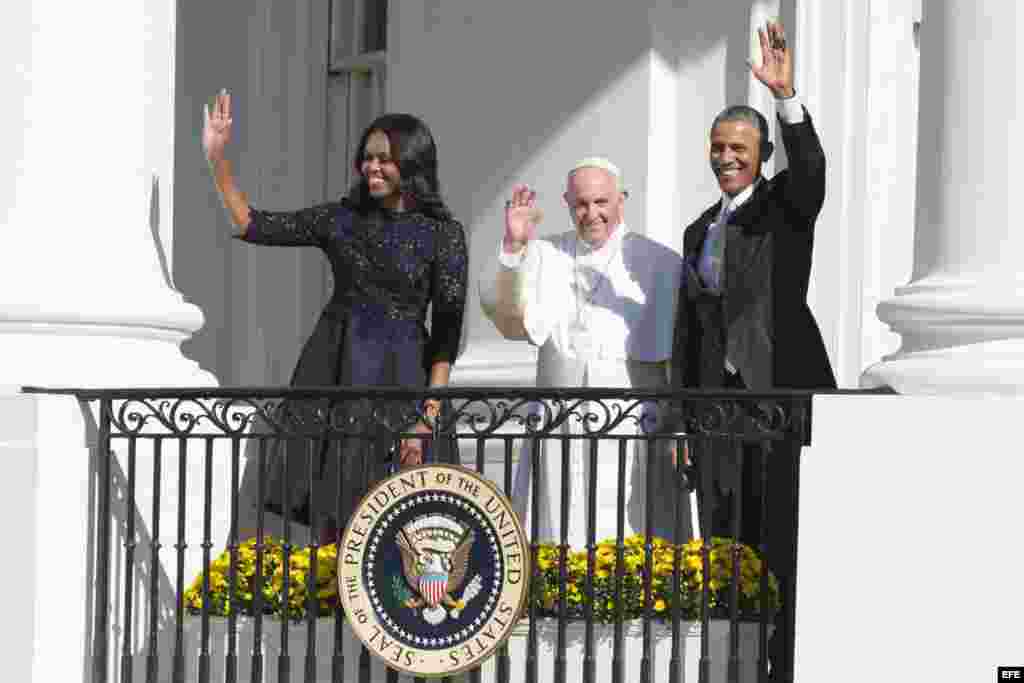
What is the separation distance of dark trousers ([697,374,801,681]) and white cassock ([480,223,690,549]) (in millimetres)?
232

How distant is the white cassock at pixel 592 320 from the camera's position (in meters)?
9.68

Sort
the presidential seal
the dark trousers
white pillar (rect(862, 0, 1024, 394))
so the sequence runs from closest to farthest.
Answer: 1. white pillar (rect(862, 0, 1024, 394))
2. the dark trousers
3. the presidential seal

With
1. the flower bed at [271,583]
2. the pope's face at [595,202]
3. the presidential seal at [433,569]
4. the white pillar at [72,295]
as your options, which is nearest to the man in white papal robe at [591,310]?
the pope's face at [595,202]

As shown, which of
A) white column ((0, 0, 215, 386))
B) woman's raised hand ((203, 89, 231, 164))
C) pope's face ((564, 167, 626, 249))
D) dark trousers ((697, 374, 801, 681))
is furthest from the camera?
woman's raised hand ((203, 89, 231, 164))

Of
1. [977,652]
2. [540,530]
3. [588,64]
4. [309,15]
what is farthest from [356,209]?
[309,15]

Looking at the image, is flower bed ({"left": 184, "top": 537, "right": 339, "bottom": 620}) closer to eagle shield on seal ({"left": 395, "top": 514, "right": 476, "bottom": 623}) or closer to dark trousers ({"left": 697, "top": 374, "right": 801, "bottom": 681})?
eagle shield on seal ({"left": 395, "top": 514, "right": 476, "bottom": 623})

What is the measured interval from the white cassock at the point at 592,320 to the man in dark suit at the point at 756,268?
0.15 m

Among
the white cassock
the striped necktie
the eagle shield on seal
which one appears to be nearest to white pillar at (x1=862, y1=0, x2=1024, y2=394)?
the striped necktie

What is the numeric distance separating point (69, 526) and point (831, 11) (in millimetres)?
4497

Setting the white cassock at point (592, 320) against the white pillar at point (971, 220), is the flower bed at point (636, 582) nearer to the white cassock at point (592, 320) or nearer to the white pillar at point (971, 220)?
the white cassock at point (592, 320)

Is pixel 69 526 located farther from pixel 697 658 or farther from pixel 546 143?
pixel 546 143

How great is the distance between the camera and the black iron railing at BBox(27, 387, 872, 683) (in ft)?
28.8

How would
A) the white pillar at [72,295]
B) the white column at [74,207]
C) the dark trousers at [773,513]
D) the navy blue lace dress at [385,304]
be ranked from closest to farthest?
the dark trousers at [773,513] < the white pillar at [72,295] < the white column at [74,207] < the navy blue lace dress at [385,304]

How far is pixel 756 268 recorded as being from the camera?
952 centimetres
